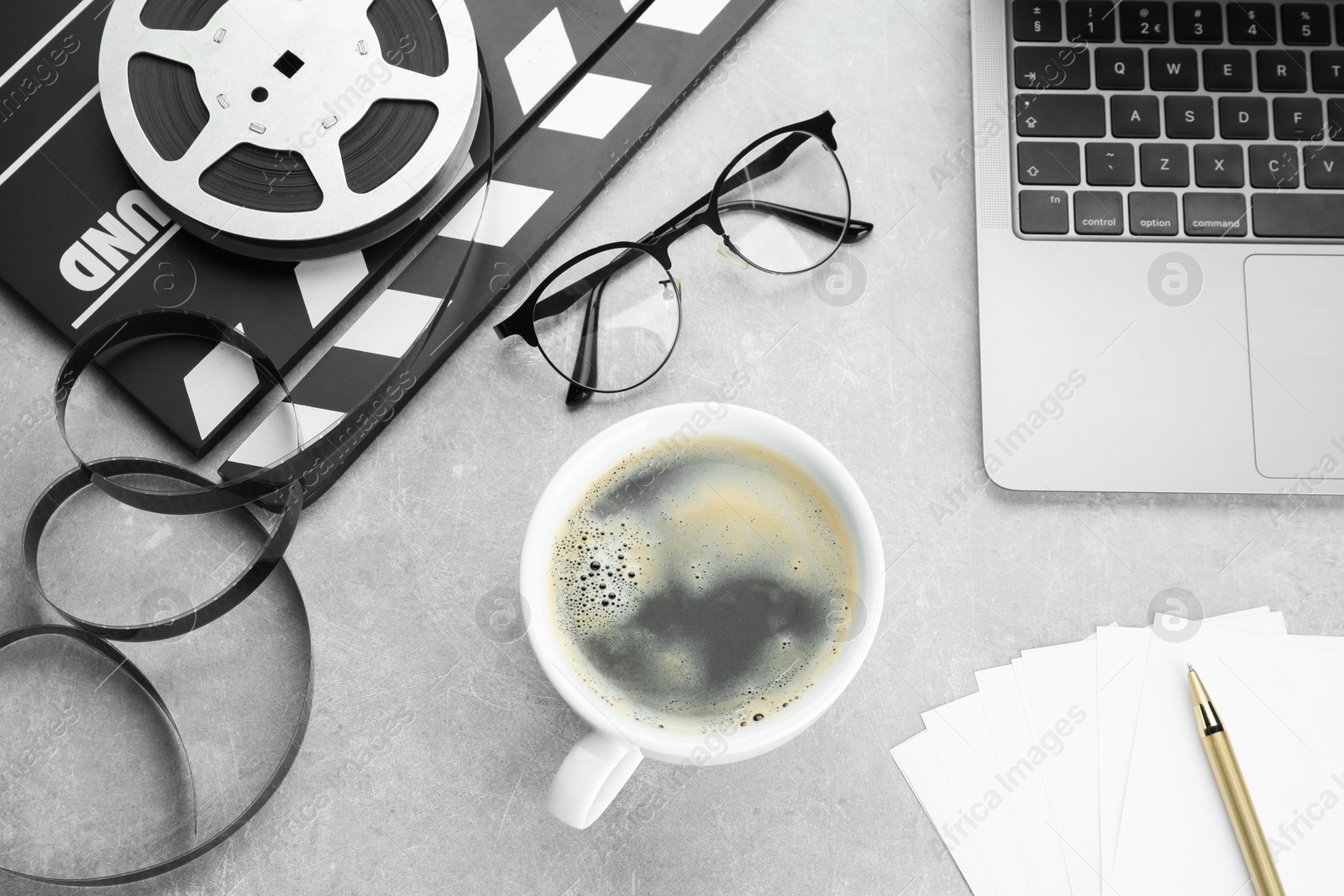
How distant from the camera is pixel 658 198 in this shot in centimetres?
82

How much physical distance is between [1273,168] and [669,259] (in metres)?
0.48

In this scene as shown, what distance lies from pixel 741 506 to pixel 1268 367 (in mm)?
447

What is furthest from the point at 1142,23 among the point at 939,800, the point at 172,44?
the point at 172,44

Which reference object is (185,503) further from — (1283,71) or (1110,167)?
(1283,71)

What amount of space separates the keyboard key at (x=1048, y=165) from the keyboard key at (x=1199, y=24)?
13 cm

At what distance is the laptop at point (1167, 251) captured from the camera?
77cm

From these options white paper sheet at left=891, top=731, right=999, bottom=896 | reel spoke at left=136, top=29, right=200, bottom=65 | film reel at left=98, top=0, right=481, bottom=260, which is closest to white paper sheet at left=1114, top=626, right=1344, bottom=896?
white paper sheet at left=891, top=731, right=999, bottom=896

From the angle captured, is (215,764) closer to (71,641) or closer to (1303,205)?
(71,641)

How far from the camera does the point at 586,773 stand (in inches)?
23.4

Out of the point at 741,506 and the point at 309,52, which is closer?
the point at 741,506

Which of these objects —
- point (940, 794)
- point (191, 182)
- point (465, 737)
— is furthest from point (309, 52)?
point (940, 794)

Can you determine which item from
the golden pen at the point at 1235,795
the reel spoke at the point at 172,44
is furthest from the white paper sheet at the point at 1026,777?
the reel spoke at the point at 172,44

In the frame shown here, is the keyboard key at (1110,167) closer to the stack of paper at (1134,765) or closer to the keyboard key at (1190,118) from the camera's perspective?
the keyboard key at (1190,118)

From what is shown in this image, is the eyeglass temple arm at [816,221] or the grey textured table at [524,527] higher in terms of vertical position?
the eyeglass temple arm at [816,221]
